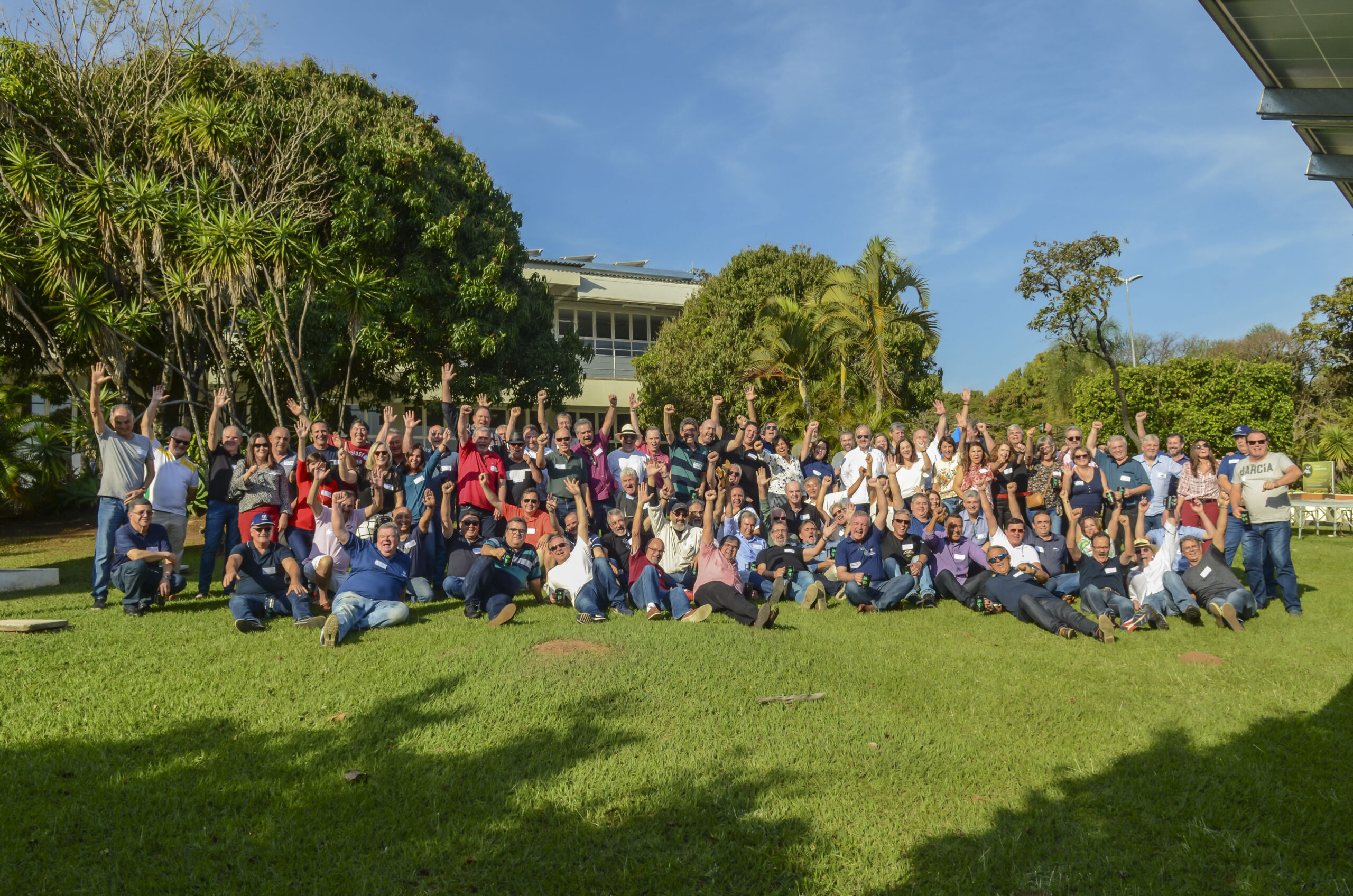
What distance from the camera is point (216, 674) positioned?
5543 millimetres

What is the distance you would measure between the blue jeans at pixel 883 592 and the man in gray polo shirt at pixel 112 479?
7.09 meters

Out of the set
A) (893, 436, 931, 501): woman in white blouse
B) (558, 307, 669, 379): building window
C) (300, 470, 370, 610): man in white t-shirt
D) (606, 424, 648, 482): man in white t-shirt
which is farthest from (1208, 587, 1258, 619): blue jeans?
(558, 307, 669, 379): building window

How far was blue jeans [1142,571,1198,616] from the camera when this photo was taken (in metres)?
7.79

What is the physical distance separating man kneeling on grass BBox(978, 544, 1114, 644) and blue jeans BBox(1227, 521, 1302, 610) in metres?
2.38

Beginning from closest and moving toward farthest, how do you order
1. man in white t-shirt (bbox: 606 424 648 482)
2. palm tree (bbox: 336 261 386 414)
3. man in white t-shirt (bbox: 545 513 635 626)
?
1. man in white t-shirt (bbox: 545 513 635 626)
2. man in white t-shirt (bbox: 606 424 648 482)
3. palm tree (bbox: 336 261 386 414)

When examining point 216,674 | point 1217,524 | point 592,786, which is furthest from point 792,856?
point 1217,524

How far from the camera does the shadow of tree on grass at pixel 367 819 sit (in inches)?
129

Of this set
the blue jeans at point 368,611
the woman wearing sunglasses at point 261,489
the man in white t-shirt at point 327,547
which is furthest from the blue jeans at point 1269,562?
the woman wearing sunglasses at point 261,489

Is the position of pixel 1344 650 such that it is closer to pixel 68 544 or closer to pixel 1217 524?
pixel 1217 524

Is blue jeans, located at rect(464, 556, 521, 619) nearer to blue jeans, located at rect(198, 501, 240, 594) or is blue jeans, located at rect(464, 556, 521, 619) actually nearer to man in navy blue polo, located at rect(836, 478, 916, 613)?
blue jeans, located at rect(198, 501, 240, 594)

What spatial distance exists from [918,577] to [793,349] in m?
11.6

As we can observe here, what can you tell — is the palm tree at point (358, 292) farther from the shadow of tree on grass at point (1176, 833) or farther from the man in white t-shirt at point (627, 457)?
the shadow of tree on grass at point (1176, 833)

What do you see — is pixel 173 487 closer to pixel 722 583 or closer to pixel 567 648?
pixel 567 648

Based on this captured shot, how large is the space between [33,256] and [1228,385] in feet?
85.1
